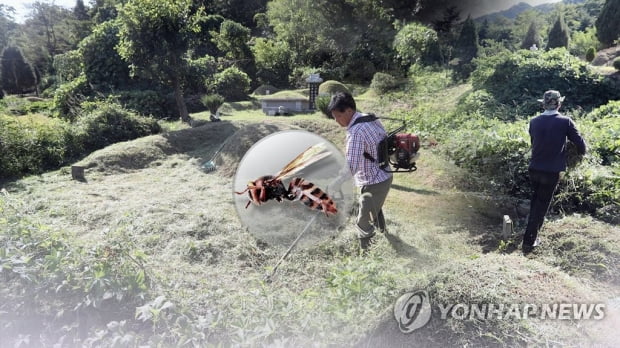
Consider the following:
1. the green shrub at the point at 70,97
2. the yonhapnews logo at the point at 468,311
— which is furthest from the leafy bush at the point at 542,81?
the green shrub at the point at 70,97

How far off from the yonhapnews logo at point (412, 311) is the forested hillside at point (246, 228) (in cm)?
4

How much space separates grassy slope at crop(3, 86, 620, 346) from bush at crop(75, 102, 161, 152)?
5.44ft

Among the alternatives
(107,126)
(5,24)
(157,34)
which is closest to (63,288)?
(107,126)

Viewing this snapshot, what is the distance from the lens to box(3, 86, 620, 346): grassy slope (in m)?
1.88

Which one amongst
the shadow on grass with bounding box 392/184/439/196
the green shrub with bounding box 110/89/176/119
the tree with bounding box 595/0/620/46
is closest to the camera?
the shadow on grass with bounding box 392/184/439/196

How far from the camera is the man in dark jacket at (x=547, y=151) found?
3.77 metres

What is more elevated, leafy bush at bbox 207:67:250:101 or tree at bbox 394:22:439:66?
A: tree at bbox 394:22:439:66

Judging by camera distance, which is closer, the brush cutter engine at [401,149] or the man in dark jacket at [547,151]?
the brush cutter engine at [401,149]

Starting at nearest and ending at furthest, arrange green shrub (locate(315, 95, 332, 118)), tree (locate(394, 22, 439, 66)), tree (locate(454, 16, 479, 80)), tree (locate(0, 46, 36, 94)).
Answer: green shrub (locate(315, 95, 332, 118)) → tree (locate(454, 16, 479, 80)) → tree (locate(394, 22, 439, 66)) → tree (locate(0, 46, 36, 94))

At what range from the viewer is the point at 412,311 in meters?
1.94

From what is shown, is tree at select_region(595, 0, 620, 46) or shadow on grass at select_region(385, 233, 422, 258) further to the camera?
tree at select_region(595, 0, 620, 46)

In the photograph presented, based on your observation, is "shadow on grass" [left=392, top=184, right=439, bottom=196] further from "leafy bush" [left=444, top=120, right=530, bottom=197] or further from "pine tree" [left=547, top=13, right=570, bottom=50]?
"pine tree" [left=547, top=13, right=570, bottom=50]

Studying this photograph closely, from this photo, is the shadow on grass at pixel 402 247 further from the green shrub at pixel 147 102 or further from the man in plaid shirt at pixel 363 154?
the green shrub at pixel 147 102

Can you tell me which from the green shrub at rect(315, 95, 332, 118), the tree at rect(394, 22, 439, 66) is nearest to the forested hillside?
the green shrub at rect(315, 95, 332, 118)
